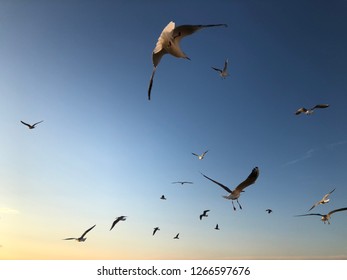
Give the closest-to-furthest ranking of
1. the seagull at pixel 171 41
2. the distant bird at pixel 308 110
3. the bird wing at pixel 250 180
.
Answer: the seagull at pixel 171 41, the bird wing at pixel 250 180, the distant bird at pixel 308 110

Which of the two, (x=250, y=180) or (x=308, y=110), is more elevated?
(x=308, y=110)

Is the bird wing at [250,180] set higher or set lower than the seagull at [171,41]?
lower

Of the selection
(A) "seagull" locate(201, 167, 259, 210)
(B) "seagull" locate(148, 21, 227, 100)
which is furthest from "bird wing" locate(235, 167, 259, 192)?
(B) "seagull" locate(148, 21, 227, 100)

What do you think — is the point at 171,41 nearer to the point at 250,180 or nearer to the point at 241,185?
the point at 250,180

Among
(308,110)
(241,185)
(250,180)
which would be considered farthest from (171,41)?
(308,110)

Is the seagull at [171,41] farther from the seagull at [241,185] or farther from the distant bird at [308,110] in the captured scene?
the distant bird at [308,110]

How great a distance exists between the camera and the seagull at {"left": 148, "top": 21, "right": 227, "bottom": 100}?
784cm

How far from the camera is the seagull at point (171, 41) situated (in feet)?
25.7

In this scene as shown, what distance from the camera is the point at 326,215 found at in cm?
2194

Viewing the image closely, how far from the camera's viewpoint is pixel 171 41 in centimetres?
816

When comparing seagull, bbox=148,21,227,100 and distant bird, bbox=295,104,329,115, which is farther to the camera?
distant bird, bbox=295,104,329,115

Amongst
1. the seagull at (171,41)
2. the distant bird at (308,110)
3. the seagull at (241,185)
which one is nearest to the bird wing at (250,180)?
the seagull at (241,185)

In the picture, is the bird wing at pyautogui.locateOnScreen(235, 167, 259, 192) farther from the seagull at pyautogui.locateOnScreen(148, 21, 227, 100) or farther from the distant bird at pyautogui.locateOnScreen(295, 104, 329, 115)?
the distant bird at pyautogui.locateOnScreen(295, 104, 329, 115)
